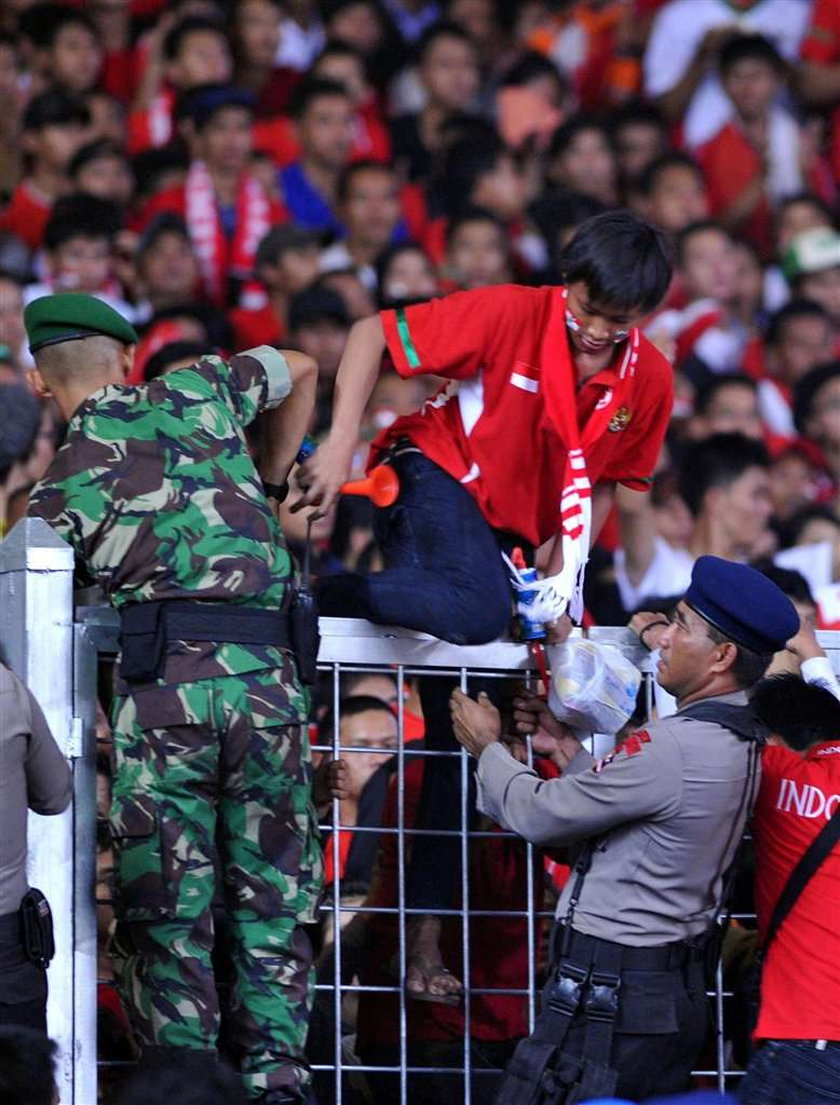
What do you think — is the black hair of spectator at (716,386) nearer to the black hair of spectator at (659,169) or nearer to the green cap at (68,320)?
the black hair of spectator at (659,169)

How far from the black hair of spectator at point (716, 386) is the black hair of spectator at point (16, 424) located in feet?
10.3

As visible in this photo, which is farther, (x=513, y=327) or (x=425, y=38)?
(x=425, y=38)

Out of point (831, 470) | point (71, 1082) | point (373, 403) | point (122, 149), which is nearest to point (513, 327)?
point (71, 1082)

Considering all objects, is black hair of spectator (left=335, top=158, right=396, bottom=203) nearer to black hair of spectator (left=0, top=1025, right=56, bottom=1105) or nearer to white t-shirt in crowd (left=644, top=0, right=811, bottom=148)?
white t-shirt in crowd (left=644, top=0, right=811, bottom=148)

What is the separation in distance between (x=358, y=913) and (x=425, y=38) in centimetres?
711

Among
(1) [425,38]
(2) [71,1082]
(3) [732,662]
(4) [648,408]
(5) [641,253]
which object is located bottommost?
(2) [71,1082]

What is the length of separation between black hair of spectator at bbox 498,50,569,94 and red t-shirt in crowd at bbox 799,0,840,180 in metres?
1.38

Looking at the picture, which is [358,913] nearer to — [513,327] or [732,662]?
[732,662]

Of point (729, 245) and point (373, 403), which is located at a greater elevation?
point (729, 245)

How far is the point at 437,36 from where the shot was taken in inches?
447

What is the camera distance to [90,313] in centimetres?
493

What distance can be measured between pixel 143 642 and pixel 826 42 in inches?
328

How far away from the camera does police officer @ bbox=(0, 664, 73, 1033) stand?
14.4 ft

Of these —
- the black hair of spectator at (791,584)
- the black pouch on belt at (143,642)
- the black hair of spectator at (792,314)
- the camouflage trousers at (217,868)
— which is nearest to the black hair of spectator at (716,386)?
the black hair of spectator at (792,314)
